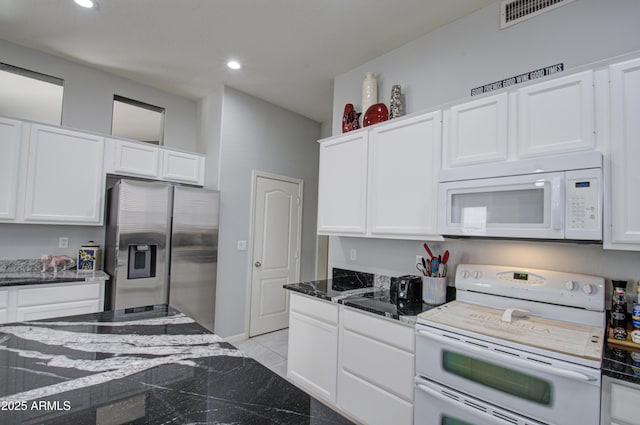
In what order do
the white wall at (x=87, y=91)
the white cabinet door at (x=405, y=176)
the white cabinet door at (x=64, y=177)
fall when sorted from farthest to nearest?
the white wall at (x=87, y=91)
the white cabinet door at (x=64, y=177)
the white cabinet door at (x=405, y=176)

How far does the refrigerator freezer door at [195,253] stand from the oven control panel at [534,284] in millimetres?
2525

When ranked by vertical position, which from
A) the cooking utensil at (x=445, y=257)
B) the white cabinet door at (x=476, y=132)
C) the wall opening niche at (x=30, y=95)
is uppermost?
the wall opening niche at (x=30, y=95)

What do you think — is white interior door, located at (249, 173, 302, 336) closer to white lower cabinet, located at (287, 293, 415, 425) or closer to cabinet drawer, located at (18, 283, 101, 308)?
white lower cabinet, located at (287, 293, 415, 425)

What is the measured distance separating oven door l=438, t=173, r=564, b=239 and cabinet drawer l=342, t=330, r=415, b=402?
0.82 metres

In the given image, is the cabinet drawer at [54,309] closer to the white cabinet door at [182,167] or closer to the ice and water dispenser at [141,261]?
the ice and water dispenser at [141,261]

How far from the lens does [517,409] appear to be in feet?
4.56

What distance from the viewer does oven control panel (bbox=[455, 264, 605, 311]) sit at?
5.25 feet

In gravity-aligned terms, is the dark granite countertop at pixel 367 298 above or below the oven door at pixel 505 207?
below

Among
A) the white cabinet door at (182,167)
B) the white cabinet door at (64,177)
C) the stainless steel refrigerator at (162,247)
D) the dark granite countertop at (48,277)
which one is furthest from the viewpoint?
the white cabinet door at (182,167)

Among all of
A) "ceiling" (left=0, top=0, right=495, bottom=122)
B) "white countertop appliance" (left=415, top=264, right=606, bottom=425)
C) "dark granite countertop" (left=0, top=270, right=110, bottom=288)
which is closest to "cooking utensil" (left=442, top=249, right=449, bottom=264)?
"white countertop appliance" (left=415, top=264, right=606, bottom=425)

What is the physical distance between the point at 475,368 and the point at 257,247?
298 centimetres

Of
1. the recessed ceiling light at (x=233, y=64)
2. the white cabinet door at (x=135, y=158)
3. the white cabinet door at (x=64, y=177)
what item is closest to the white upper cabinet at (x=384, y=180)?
the recessed ceiling light at (x=233, y=64)

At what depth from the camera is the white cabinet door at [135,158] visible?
124 inches

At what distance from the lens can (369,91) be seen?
9.25 feet
